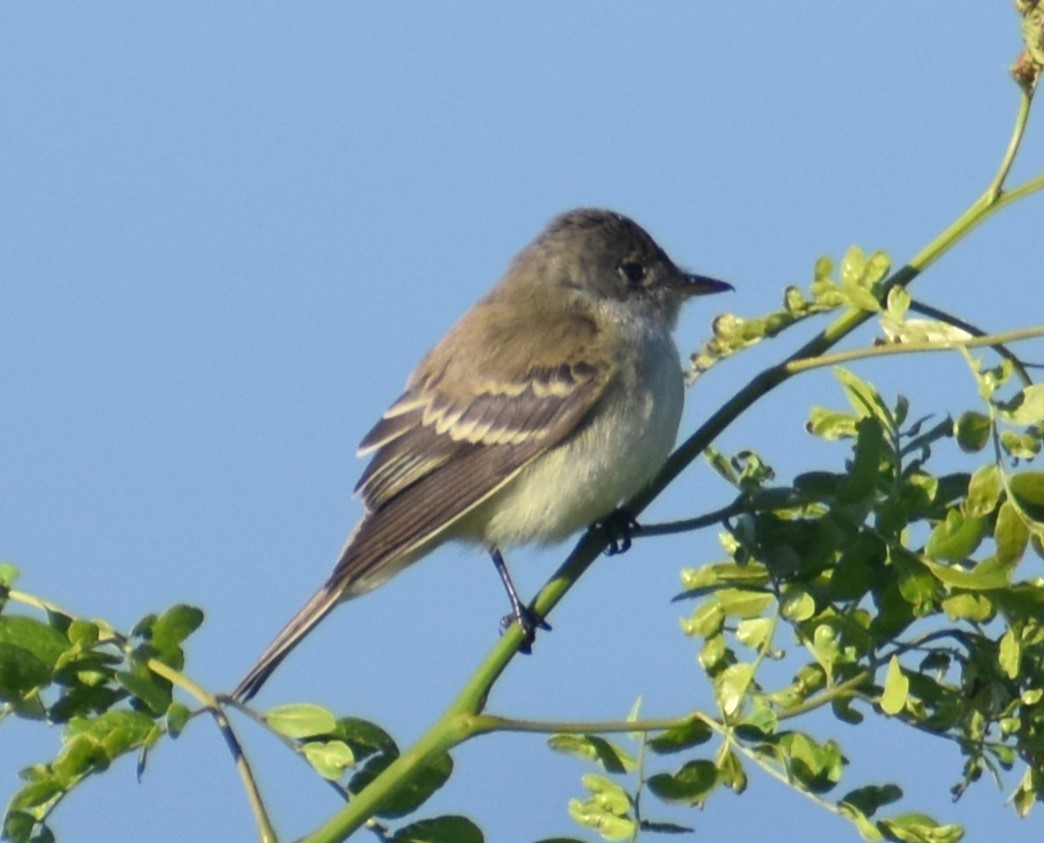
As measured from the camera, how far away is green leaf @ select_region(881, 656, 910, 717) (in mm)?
2043

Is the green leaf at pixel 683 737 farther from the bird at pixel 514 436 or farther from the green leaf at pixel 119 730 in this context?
the bird at pixel 514 436

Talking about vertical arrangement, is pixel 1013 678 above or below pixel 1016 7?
below

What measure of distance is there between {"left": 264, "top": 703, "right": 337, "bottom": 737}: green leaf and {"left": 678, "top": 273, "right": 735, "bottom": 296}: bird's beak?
9.49ft

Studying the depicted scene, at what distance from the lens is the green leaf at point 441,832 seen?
216 cm

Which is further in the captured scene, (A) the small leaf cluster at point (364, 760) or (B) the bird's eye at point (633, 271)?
(B) the bird's eye at point (633, 271)

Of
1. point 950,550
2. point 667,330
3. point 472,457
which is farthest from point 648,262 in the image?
point 950,550

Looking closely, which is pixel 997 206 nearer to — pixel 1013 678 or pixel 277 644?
pixel 1013 678

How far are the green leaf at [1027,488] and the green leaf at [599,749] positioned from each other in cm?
64

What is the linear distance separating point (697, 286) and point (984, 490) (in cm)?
276

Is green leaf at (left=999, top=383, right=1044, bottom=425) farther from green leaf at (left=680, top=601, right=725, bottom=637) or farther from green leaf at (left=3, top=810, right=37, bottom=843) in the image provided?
green leaf at (left=3, top=810, right=37, bottom=843)

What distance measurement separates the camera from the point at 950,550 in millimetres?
2129

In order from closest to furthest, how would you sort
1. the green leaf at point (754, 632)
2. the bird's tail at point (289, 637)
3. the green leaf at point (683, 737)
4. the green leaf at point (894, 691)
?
1. the green leaf at point (894, 691)
2. the green leaf at point (683, 737)
3. the green leaf at point (754, 632)
4. the bird's tail at point (289, 637)

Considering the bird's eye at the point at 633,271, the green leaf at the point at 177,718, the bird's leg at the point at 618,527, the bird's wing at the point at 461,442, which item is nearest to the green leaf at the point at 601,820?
the green leaf at the point at 177,718

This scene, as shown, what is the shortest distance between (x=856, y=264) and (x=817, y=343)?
0.13 m
